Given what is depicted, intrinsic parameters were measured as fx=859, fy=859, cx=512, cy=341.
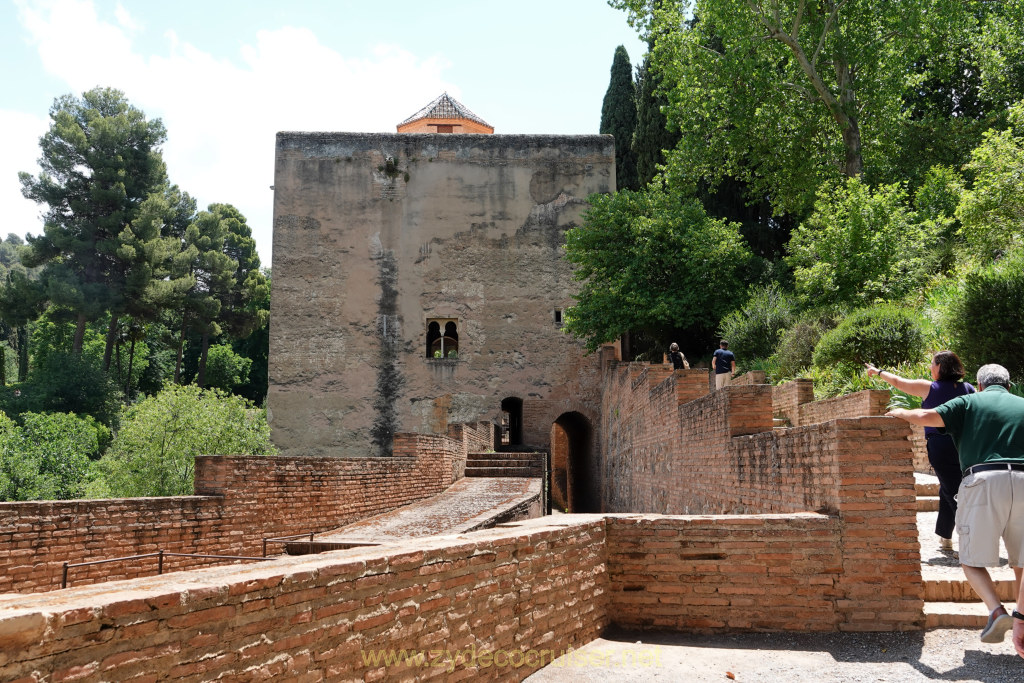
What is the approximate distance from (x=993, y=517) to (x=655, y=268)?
52.0 feet

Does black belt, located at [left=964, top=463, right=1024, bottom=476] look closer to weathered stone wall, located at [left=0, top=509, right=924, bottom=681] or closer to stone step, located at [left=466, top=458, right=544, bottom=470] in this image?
weathered stone wall, located at [left=0, top=509, right=924, bottom=681]

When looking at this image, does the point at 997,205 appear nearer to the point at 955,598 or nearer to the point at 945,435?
the point at 945,435

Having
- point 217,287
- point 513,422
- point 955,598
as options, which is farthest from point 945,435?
point 217,287

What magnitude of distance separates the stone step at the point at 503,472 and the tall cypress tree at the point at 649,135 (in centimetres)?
1495

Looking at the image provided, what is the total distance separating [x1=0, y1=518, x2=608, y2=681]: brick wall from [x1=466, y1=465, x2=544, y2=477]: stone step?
11.8 m

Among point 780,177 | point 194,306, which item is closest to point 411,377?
point 780,177

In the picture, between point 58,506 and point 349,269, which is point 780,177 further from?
point 58,506

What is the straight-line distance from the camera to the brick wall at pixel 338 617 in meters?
2.48

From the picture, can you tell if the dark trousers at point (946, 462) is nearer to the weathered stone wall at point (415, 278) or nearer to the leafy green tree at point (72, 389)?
the weathered stone wall at point (415, 278)

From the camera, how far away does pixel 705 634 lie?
5.50m

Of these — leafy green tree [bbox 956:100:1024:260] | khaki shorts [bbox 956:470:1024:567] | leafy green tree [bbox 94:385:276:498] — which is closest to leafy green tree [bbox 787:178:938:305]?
leafy green tree [bbox 956:100:1024:260]

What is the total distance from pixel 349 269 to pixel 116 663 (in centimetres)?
2413

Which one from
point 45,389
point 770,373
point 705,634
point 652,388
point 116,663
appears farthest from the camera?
point 45,389

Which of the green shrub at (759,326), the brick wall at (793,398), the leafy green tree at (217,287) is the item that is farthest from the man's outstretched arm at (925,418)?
the leafy green tree at (217,287)
